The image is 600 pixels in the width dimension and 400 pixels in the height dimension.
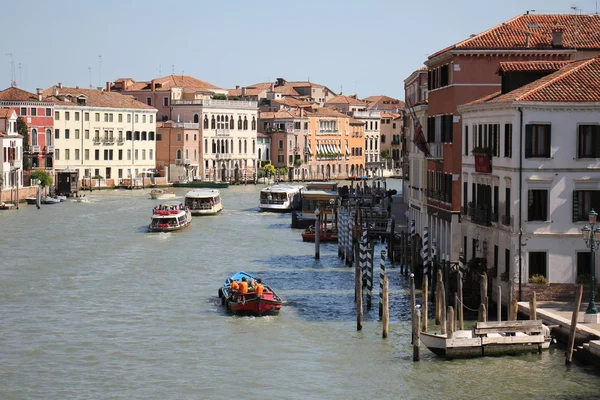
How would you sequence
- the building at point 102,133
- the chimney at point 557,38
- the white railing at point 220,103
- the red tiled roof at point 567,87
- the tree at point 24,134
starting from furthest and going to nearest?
1. the white railing at point 220,103
2. the building at point 102,133
3. the tree at point 24,134
4. the chimney at point 557,38
5. the red tiled roof at point 567,87

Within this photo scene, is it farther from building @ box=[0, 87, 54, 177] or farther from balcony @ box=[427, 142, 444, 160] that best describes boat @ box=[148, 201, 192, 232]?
building @ box=[0, 87, 54, 177]

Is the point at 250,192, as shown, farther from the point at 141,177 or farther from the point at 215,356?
the point at 215,356

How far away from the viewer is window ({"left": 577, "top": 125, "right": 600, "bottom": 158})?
21.7 m

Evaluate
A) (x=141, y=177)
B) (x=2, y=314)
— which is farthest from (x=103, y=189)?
(x=2, y=314)

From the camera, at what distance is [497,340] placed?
19234 mm

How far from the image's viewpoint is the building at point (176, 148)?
272 feet

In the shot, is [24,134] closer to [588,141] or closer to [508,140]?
[508,140]

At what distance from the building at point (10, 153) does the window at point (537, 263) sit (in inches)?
1485

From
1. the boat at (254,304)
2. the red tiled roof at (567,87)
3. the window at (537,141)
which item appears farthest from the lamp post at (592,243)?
the boat at (254,304)

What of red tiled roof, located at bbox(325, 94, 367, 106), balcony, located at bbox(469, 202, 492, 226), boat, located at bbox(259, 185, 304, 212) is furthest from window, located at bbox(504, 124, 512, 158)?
red tiled roof, located at bbox(325, 94, 367, 106)

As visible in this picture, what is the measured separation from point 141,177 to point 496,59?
53.9 m

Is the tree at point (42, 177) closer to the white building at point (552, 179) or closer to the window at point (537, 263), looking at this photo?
the white building at point (552, 179)

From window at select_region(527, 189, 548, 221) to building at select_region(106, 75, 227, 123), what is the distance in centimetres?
6450

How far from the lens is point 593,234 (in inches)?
768
